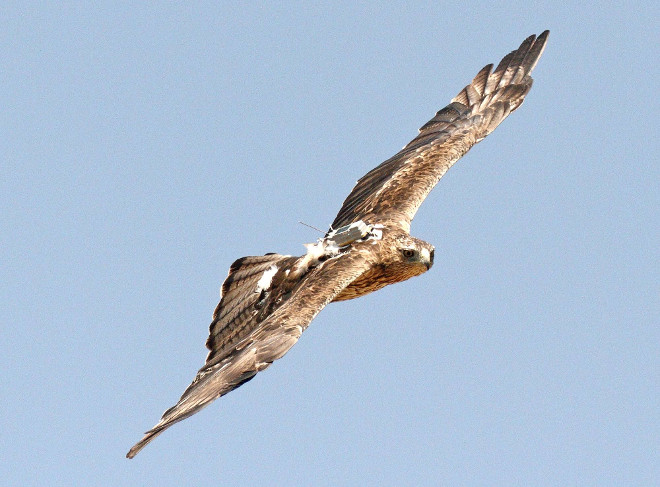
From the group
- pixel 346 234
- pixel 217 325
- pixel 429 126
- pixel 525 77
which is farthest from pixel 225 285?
pixel 525 77

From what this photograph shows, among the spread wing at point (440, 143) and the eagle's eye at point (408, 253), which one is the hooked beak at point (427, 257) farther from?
the spread wing at point (440, 143)

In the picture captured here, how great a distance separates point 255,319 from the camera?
14680mm

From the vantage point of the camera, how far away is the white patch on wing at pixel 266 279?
15.2 m

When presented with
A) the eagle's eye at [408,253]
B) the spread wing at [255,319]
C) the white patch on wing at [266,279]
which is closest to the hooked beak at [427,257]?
the eagle's eye at [408,253]

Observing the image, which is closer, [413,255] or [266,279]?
[413,255]

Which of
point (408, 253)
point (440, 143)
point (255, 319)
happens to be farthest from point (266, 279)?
point (440, 143)

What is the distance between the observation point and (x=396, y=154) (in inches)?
699

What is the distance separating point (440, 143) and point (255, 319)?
14.7ft

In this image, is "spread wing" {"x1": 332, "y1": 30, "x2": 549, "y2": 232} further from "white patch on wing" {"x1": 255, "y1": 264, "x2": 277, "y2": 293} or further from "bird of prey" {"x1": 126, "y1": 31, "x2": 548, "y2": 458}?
"white patch on wing" {"x1": 255, "y1": 264, "x2": 277, "y2": 293}

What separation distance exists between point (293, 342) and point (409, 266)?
3072 mm

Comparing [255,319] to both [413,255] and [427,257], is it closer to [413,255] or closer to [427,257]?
[413,255]

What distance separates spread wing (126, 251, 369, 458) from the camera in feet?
37.7

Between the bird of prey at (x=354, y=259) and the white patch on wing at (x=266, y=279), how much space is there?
2 cm

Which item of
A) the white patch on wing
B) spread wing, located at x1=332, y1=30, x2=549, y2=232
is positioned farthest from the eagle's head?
the white patch on wing
